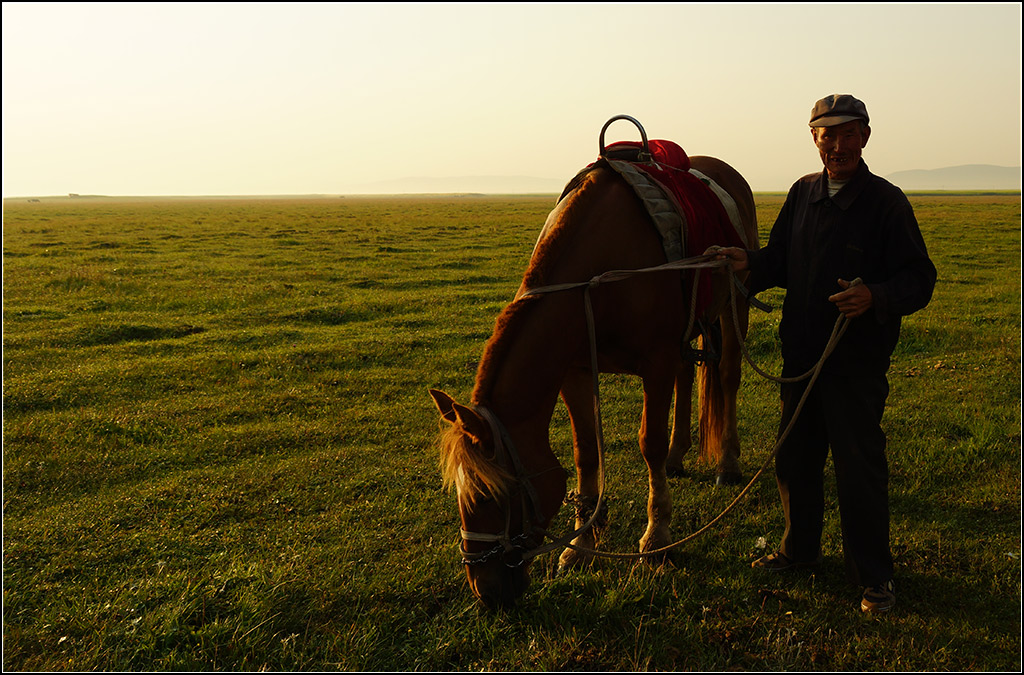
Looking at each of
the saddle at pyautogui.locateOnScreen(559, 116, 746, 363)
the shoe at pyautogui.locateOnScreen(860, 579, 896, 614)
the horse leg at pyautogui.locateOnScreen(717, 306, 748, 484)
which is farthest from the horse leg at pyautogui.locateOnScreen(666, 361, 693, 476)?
the shoe at pyautogui.locateOnScreen(860, 579, 896, 614)

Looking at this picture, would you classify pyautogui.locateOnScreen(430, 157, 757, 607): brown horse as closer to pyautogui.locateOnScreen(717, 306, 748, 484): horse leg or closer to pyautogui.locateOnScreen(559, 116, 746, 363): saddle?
pyautogui.locateOnScreen(559, 116, 746, 363): saddle

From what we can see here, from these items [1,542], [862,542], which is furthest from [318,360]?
[862,542]

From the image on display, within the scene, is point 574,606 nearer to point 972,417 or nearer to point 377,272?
point 972,417

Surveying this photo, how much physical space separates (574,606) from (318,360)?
5594 mm

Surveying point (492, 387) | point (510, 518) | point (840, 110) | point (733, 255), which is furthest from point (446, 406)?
point (840, 110)

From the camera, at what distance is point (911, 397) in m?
6.41

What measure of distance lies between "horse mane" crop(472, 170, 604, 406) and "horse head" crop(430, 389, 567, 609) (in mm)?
156

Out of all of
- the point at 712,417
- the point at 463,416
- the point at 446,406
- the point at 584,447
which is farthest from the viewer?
the point at 712,417

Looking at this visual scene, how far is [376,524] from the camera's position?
4.17 metres

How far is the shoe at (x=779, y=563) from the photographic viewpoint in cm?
361

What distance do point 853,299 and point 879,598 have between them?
147 cm

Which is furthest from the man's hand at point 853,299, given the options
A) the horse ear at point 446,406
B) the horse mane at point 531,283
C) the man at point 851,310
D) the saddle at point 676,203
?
the horse ear at point 446,406

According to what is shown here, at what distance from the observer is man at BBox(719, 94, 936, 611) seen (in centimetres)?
304

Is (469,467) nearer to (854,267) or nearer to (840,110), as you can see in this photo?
(854,267)
